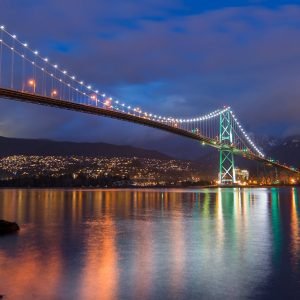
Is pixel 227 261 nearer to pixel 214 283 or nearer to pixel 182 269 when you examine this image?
pixel 182 269

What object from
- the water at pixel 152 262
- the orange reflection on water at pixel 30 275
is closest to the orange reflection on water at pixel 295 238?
the water at pixel 152 262

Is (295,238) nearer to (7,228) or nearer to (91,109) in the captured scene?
(7,228)

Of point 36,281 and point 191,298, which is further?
point 36,281

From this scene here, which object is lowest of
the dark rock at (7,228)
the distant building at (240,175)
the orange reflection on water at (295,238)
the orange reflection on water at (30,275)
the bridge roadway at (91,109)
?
the orange reflection on water at (30,275)

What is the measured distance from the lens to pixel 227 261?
35.8ft

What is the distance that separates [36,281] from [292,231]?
10.7 metres

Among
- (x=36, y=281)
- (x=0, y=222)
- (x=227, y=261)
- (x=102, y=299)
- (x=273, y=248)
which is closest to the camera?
(x=102, y=299)

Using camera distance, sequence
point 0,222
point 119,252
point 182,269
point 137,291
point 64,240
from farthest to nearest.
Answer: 1. point 0,222
2. point 64,240
3. point 119,252
4. point 182,269
5. point 137,291

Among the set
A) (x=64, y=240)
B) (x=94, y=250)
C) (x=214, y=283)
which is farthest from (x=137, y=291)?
(x=64, y=240)

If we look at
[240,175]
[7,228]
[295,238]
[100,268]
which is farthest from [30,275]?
[240,175]

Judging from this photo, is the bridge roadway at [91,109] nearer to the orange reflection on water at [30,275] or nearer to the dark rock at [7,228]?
the dark rock at [7,228]

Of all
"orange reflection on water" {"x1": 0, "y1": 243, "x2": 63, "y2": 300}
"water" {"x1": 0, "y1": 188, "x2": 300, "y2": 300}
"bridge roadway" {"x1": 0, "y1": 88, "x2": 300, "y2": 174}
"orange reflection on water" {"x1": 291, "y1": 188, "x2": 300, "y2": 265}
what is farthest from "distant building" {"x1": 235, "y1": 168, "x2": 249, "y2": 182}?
"orange reflection on water" {"x1": 0, "y1": 243, "x2": 63, "y2": 300}

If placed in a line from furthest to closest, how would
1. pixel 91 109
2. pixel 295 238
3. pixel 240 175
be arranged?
pixel 240 175, pixel 91 109, pixel 295 238

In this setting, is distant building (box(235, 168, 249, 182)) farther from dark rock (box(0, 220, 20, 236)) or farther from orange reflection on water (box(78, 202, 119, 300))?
orange reflection on water (box(78, 202, 119, 300))
